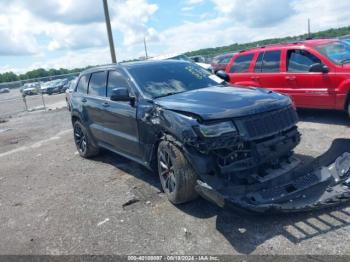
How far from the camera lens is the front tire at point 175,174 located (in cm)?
429

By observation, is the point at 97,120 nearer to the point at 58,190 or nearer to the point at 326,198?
the point at 58,190

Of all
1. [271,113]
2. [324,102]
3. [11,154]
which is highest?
[271,113]

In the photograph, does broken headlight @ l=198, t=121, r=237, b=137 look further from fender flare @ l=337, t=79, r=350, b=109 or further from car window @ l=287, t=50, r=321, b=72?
car window @ l=287, t=50, r=321, b=72

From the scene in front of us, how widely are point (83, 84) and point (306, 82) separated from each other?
15.5 ft

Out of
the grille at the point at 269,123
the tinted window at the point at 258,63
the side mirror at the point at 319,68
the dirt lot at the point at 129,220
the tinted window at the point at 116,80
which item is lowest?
the dirt lot at the point at 129,220

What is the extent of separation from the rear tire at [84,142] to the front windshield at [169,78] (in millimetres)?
2198

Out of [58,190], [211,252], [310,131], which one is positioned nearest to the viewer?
[211,252]

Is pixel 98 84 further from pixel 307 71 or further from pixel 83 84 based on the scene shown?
pixel 307 71

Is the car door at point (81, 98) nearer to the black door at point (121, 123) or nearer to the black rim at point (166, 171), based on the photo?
the black door at point (121, 123)

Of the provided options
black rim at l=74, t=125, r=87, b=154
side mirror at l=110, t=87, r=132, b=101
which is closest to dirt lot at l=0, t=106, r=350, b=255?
black rim at l=74, t=125, r=87, b=154

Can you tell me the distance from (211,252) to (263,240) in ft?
1.74

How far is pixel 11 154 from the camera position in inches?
378

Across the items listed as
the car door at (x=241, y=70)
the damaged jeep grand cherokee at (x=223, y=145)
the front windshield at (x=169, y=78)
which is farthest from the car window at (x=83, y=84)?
the car door at (x=241, y=70)

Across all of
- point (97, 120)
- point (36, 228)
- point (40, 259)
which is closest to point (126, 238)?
point (40, 259)
